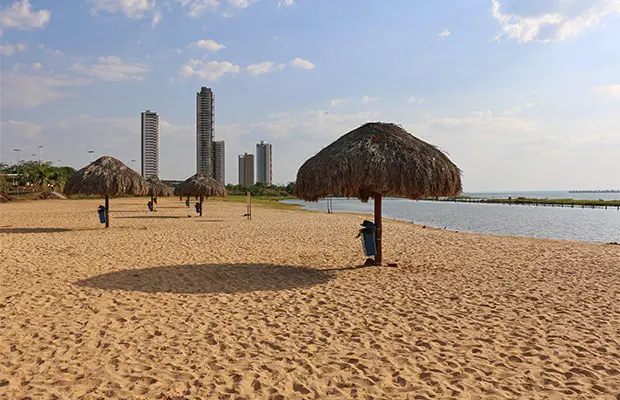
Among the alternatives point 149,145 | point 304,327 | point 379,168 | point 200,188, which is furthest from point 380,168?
point 149,145

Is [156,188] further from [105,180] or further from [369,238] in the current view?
[369,238]

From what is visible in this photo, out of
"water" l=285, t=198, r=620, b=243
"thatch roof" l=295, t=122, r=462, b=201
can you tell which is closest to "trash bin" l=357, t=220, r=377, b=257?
"thatch roof" l=295, t=122, r=462, b=201

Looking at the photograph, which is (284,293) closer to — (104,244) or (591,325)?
(591,325)

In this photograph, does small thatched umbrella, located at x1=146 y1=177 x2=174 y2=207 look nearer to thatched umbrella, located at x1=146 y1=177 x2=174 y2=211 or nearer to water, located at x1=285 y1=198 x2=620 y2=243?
thatched umbrella, located at x1=146 y1=177 x2=174 y2=211

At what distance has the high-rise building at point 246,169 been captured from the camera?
136 metres

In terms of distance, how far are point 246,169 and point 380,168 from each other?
132901 millimetres

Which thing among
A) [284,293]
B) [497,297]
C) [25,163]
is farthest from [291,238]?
[25,163]

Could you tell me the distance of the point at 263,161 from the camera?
140625 millimetres

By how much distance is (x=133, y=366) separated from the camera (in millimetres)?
A: 3389

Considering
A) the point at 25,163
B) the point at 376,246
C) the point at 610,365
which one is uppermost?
the point at 25,163

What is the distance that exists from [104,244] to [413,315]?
8823 mm

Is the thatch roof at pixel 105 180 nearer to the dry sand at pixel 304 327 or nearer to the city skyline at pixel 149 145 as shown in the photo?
the dry sand at pixel 304 327

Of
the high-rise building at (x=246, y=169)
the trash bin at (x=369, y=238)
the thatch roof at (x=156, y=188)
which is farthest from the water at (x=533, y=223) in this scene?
the high-rise building at (x=246, y=169)

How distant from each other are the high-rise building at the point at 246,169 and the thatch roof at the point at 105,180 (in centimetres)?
12032
